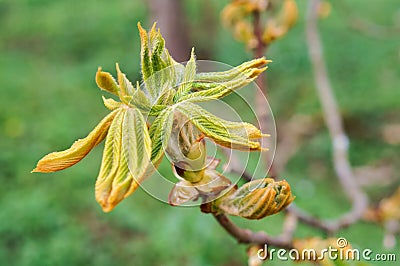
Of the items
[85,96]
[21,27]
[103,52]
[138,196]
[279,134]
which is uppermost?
[21,27]

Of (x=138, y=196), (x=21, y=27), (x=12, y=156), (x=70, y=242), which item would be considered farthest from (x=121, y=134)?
(x=21, y=27)

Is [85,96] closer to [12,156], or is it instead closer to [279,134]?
[12,156]

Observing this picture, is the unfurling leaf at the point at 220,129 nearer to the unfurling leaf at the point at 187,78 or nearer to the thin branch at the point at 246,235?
the unfurling leaf at the point at 187,78

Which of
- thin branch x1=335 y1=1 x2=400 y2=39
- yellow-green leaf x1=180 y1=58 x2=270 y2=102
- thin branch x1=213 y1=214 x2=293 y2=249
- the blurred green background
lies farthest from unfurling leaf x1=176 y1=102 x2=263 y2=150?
thin branch x1=335 y1=1 x2=400 y2=39

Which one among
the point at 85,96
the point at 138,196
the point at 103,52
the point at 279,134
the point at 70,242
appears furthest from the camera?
the point at 103,52

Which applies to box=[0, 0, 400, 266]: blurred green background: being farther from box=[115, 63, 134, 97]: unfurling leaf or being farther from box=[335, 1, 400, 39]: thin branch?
box=[115, 63, 134, 97]: unfurling leaf

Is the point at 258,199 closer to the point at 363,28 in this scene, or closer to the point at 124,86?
the point at 124,86

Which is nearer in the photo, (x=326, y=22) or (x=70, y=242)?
(x=70, y=242)

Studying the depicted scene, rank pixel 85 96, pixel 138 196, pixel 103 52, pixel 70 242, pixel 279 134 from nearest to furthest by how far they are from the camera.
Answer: pixel 70 242, pixel 138 196, pixel 279 134, pixel 85 96, pixel 103 52

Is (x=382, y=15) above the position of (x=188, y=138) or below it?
above
